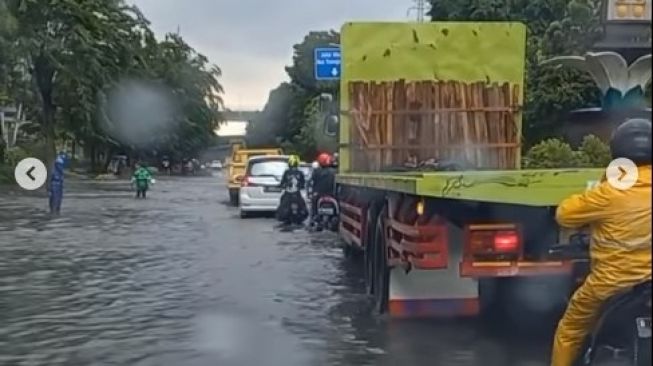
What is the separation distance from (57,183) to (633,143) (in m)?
23.0

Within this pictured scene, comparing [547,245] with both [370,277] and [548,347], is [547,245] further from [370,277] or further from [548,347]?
[370,277]

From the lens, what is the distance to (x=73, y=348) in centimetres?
915

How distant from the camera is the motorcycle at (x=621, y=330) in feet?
18.4

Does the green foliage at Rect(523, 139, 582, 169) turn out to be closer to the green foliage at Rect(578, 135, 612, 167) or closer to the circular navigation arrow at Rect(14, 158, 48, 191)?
the green foliage at Rect(578, 135, 612, 167)

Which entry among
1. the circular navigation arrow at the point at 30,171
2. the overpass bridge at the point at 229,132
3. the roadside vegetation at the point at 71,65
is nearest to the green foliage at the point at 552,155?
the circular navigation arrow at the point at 30,171

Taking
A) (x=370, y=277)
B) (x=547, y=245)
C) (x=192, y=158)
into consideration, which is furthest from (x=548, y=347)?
(x=192, y=158)

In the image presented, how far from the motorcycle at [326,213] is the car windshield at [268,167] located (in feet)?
18.1

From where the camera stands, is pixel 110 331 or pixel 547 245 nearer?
pixel 547 245

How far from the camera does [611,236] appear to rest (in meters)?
5.73

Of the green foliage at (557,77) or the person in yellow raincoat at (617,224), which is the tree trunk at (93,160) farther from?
the person in yellow raincoat at (617,224)

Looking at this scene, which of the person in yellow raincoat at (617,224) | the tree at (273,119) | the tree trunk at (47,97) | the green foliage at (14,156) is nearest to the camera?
the person in yellow raincoat at (617,224)

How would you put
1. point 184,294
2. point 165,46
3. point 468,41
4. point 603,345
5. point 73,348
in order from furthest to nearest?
point 165,46 → point 468,41 → point 184,294 → point 73,348 → point 603,345

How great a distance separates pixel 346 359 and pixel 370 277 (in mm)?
2959

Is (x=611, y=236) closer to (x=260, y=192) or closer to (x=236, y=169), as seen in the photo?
(x=260, y=192)
